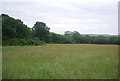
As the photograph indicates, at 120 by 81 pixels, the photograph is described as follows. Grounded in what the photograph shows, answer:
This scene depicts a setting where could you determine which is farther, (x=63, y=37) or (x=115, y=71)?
(x=63, y=37)

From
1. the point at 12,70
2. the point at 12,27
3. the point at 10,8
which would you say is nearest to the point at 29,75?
the point at 12,70

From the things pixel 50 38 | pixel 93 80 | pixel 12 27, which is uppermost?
pixel 12 27

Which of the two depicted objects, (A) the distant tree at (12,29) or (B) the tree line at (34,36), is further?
(A) the distant tree at (12,29)

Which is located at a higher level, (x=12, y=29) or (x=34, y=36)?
(x=12, y=29)

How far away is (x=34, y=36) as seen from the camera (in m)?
9.50

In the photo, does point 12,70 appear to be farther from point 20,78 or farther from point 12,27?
point 12,27

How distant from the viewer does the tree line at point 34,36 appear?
29.5 ft

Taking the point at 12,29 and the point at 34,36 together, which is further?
the point at 12,29

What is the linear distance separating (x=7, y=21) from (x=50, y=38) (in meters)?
5.33

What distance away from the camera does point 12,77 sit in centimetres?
290

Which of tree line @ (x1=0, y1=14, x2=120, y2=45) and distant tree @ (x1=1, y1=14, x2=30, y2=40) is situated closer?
tree line @ (x1=0, y1=14, x2=120, y2=45)

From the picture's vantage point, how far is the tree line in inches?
354

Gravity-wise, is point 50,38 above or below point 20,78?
above

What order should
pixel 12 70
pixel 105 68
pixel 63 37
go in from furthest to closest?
pixel 63 37 → pixel 105 68 → pixel 12 70
